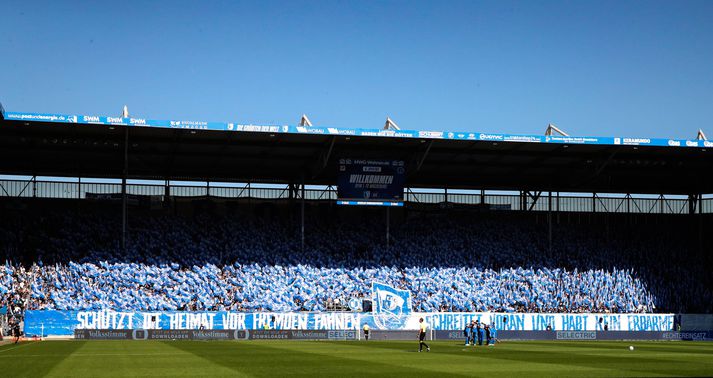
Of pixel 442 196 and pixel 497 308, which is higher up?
pixel 442 196

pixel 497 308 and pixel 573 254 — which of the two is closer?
pixel 497 308

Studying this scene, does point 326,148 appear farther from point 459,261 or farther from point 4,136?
point 4,136

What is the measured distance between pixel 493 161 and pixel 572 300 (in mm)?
11259

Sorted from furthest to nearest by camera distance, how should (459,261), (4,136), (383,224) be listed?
1. (383,224)
2. (459,261)
3. (4,136)

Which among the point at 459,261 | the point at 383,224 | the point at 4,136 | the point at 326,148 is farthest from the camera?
the point at 383,224

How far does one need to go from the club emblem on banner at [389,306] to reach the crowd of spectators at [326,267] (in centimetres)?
221

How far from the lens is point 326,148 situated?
2365 inches

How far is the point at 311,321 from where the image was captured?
5462 cm

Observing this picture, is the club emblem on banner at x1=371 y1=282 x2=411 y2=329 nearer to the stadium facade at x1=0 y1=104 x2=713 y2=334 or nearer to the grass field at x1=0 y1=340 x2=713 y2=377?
the stadium facade at x1=0 y1=104 x2=713 y2=334

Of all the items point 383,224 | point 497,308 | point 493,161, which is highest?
point 493,161

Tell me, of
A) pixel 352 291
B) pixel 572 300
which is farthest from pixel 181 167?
pixel 572 300

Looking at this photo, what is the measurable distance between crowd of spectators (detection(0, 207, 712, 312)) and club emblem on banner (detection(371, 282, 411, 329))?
7.26ft

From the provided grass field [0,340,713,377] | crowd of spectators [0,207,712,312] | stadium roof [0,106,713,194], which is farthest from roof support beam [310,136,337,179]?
grass field [0,340,713,377]

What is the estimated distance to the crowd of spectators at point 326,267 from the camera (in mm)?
55656
